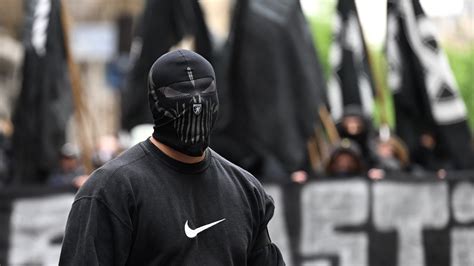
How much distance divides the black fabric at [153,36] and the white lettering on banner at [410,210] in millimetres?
2662

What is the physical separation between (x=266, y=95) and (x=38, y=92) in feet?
6.42

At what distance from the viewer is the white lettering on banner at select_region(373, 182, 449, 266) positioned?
9.35 meters

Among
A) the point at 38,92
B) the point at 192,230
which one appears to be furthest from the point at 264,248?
the point at 38,92

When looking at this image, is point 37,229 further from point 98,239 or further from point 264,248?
point 98,239

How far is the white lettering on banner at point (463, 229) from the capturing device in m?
9.36

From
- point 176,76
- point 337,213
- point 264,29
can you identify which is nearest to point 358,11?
point 264,29

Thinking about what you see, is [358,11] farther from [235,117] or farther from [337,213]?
[337,213]

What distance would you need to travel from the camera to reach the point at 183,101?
4.26 metres

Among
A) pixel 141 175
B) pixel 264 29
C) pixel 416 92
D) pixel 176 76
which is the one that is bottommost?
pixel 416 92

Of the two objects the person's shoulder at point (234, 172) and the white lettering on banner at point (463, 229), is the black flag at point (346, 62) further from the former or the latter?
the person's shoulder at point (234, 172)

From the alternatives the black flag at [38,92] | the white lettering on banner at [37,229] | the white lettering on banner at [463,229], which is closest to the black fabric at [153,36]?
the black flag at [38,92]

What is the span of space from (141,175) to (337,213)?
5285 millimetres

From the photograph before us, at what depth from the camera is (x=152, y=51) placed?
11.4 meters

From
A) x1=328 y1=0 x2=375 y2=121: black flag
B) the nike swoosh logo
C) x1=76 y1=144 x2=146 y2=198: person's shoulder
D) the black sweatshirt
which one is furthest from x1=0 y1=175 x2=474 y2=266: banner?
x1=76 y1=144 x2=146 y2=198: person's shoulder
